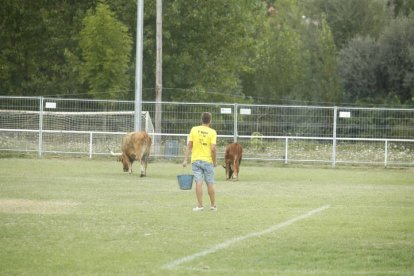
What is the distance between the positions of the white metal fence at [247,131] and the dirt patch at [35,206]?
57.6 ft

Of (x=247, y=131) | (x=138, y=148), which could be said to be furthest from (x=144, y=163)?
(x=247, y=131)

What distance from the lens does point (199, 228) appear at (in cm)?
1506

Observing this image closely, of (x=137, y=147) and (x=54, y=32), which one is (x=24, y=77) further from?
(x=137, y=147)

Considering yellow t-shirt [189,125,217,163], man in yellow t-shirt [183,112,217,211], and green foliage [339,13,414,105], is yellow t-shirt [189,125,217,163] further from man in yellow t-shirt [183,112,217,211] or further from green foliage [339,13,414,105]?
green foliage [339,13,414,105]

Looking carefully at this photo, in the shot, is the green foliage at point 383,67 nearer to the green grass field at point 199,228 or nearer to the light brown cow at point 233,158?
the light brown cow at point 233,158

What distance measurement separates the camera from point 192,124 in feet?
124

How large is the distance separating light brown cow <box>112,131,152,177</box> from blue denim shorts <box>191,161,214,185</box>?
994cm

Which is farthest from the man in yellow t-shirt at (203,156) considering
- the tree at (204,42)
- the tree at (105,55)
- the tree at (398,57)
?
the tree at (398,57)

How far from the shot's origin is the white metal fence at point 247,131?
120ft

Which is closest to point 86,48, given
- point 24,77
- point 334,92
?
point 24,77

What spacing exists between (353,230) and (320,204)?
4.94 m

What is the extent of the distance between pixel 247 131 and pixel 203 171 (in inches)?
765

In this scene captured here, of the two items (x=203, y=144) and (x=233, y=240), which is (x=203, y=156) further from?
(x=233, y=240)

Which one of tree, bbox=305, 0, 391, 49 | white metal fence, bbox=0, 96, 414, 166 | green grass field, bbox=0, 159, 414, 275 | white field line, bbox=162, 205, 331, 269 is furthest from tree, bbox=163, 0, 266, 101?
white field line, bbox=162, 205, 331, 269
